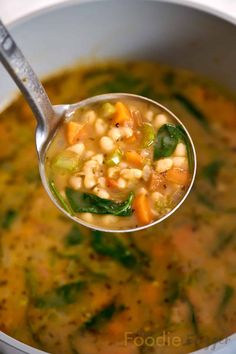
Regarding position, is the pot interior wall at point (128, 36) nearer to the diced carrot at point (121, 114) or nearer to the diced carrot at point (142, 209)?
the diced carrot at point (121, 114)

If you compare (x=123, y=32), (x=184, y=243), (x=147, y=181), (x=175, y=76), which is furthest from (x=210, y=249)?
(x=123, y=32)

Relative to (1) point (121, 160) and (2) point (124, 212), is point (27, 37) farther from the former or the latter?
(2) point (124, 212)

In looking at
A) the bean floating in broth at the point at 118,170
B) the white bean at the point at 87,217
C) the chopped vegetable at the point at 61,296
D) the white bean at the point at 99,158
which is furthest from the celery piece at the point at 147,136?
the chopped vegetable at the point at 61,296

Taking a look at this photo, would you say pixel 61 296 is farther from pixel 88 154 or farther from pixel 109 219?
pixel 88 154

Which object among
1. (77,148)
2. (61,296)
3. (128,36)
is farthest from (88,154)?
(128,36)

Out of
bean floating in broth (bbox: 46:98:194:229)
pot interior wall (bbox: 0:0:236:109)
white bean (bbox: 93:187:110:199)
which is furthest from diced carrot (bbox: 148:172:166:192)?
pot interior wall (bbox: 0:0:236:109)

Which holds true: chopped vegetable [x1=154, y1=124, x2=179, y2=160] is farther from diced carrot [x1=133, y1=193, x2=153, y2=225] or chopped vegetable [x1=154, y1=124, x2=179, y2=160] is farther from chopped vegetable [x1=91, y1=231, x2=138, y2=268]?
Result: chopped vegetable [x1=91, y1=231, x2=138, y2=268]

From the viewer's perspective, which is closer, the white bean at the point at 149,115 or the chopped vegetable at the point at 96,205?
the chopped vegetable at the point at 96,205
